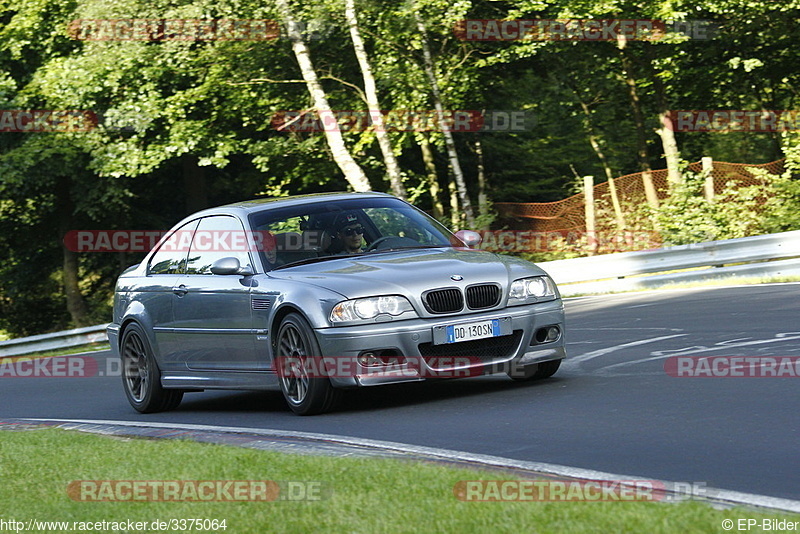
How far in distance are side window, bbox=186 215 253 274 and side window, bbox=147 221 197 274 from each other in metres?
0.13

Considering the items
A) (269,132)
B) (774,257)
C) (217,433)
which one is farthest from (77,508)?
(269,132)

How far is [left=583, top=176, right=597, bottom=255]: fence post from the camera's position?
2422 cm

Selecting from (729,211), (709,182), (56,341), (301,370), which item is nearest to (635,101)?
(709,182)

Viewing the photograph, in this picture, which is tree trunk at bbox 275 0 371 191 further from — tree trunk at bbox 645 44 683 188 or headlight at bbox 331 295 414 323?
headlight at bbox 331 295 414 323

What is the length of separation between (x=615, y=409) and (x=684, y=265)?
1199 centimetres

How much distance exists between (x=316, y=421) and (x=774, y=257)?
1191 cm

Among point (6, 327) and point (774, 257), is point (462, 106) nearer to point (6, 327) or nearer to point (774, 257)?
point (774, 257)

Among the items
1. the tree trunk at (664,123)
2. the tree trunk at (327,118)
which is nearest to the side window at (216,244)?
the tree trunk at (327,118)

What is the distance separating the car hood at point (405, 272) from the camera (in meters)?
8.85

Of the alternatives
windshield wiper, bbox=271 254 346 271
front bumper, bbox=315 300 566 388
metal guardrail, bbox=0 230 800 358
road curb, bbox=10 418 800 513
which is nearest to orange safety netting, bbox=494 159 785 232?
metal guardrail, bbox=0 230 800 358

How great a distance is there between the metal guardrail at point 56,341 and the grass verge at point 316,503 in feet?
55.0

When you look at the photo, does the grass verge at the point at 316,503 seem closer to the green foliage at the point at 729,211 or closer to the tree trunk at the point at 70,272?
the green foliage at the point at 729,211

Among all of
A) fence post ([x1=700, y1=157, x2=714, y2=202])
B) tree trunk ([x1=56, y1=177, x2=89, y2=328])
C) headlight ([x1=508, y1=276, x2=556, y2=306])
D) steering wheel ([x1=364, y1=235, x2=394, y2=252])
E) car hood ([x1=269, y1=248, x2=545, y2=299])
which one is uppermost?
steering wheel ([x1=364, y1=235, x2=394, y2=252])

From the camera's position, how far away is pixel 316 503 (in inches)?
223
